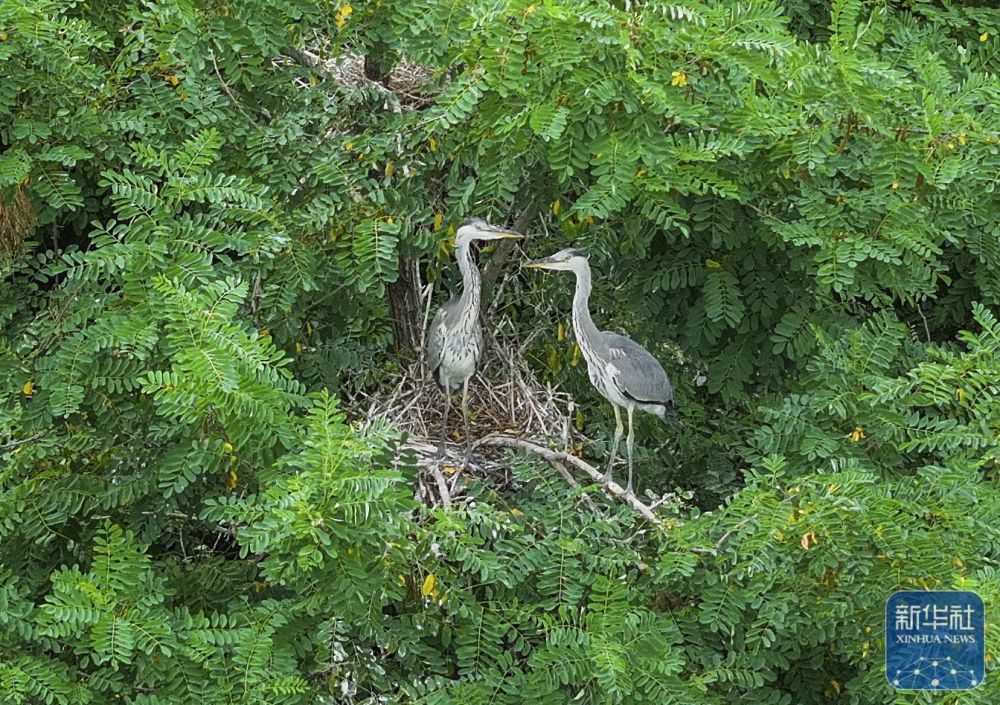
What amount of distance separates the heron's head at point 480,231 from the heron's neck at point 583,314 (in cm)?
35

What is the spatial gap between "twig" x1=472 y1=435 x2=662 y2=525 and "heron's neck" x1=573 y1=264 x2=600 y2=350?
53cm

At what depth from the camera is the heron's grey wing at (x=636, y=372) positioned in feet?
24.3

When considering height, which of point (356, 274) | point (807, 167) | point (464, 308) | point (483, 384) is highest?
point (807, 167)

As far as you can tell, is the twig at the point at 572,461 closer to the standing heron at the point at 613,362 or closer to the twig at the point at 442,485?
the standing heron at the point at 613,362

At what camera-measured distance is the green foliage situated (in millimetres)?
5707

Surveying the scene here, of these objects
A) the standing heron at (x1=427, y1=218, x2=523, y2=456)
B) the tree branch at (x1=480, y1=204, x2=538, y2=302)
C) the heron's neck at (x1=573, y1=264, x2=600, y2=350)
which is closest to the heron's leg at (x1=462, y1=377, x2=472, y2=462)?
the standing heron at (x1=427, y1=218, x2=523, y2=456)

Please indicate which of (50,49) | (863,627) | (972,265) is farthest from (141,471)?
(972,265)

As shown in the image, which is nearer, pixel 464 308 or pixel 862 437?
pixel 862 437

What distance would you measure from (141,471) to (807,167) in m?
2.78

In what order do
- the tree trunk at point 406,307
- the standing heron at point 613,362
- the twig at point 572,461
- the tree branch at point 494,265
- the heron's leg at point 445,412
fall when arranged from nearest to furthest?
the twig at point 572,461 < the heron's leg at point 445,412 < the standing heron at point 613,362 < the tree branch at point 494,265 < the tree trunk at point 406,307

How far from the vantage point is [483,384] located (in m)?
7.90

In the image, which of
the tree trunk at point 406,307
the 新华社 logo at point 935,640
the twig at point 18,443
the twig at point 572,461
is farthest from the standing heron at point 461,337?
the 新华社 logo at point 935,640

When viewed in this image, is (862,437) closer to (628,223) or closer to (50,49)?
(628,223)

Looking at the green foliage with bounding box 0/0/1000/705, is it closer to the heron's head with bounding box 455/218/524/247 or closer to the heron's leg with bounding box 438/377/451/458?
the heron's head with bounding box 455/218/524/247
